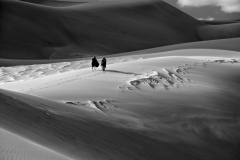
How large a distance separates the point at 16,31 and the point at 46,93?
36512 millimetres

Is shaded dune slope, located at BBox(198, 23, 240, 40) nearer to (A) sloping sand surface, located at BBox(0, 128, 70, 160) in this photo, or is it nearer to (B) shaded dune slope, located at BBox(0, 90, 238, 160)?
(B) shaded dune slope, located at BBox(0, 90, 238, 160)

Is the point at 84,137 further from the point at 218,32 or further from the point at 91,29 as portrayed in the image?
the point at 218,32

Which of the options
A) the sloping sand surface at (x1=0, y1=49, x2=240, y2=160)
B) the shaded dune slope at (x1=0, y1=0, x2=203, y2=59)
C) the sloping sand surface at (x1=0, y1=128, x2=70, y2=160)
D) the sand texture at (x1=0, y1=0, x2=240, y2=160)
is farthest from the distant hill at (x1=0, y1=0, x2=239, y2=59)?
the sloping sand surface at (x1=0, y1=128, x2=70, y2=160)

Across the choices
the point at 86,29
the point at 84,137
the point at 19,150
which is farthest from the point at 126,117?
the point at 86,29

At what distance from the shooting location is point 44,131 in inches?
167

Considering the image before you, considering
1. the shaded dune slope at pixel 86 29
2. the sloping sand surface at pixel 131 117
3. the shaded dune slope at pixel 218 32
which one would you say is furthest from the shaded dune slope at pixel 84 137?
the shaded dune slope at pixel 218 32

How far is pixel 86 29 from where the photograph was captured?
50375 mm

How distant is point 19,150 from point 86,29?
48.4 meters

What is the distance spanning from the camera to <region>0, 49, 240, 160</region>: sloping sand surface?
14.6ft

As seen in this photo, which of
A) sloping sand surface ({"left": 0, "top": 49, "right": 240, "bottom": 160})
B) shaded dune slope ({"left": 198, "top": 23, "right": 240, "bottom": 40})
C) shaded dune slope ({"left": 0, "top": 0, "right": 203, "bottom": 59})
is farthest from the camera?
shaded dune slope ({"left": 198, "top": 23, "right": 240, "bottom": 40})

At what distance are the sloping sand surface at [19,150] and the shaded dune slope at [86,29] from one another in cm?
3429

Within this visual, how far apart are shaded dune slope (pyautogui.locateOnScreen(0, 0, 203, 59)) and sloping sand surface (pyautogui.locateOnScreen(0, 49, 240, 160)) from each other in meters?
29.4

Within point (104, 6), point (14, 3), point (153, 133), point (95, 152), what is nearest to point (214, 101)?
point (153, 133)

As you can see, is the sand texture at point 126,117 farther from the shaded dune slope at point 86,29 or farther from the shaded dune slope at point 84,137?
the shaded dune slope at point 86,29
